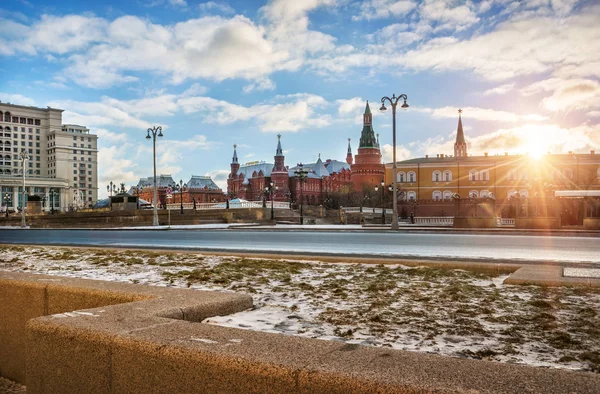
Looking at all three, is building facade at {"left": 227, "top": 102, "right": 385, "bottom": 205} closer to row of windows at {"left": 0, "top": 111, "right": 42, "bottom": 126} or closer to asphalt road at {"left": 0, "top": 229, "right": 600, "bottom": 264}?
row of windows at {"left": 0, "top": 111, "right": 42, "bottom": 126}

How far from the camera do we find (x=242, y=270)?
9219 millimetres

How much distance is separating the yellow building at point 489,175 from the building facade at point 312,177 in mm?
39280

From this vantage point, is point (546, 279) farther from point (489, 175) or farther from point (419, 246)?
point (489, 175)

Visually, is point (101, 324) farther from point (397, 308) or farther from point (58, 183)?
point (58, 183)

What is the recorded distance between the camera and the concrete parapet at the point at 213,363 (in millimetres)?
2369

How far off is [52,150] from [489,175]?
142m

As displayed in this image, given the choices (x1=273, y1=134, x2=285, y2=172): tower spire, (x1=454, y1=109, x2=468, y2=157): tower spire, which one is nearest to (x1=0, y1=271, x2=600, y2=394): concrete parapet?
(x1=454, y1=109, x2=468, y2=157): tower spire

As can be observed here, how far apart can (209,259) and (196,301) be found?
6.83 m

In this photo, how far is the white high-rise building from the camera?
525 feet

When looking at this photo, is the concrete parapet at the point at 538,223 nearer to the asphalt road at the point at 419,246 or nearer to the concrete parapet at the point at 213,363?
the asphalt road at the point at 419,246

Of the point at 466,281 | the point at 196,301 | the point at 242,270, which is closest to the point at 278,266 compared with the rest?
the point at 242,270

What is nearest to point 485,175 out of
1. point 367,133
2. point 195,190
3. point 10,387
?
point 367,133

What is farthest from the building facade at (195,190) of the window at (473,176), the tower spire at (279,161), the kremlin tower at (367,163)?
the window at (473,176)

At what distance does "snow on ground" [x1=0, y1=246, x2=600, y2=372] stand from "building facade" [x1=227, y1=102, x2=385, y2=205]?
11606cm
